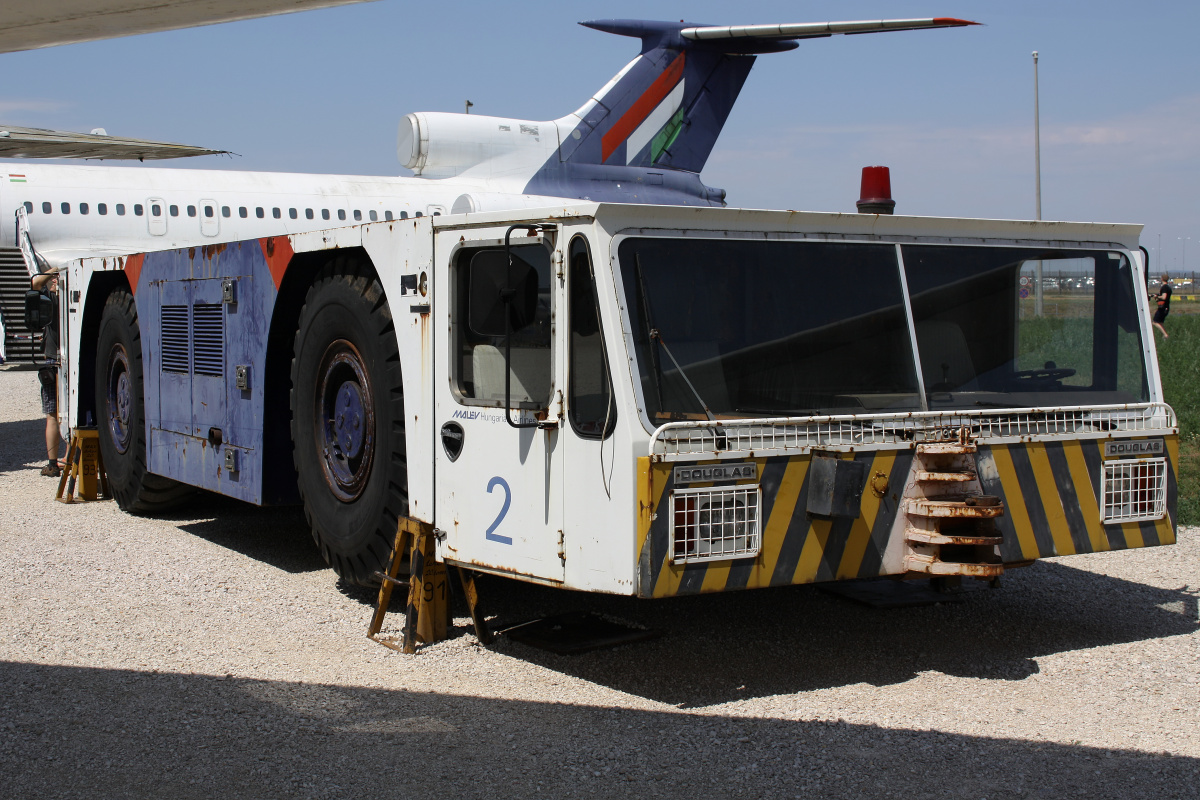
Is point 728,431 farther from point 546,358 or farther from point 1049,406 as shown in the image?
point 1049,406

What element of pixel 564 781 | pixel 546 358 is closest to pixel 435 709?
pixel 564 781

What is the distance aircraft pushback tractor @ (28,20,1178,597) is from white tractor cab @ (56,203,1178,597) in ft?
0.04

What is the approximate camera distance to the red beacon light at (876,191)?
19.1 ft

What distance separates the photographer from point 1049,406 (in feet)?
17.9

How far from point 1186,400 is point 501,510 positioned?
13.4 metres

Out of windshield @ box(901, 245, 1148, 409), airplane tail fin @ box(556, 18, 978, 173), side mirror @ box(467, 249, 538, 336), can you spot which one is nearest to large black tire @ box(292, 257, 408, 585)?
side mirror @ box(467, 249, 538, 336)

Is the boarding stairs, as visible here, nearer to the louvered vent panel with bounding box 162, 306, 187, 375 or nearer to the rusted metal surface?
the rusted metal surface

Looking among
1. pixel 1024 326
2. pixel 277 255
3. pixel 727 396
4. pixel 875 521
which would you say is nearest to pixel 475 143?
pixel 277 255

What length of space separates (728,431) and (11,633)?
3.74m

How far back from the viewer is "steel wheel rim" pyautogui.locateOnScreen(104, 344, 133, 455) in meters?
9.20

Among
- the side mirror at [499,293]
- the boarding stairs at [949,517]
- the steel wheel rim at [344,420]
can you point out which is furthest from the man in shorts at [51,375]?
the boarding stairs at [949,517]

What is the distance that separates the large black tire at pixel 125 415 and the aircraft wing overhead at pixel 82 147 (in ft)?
53.4

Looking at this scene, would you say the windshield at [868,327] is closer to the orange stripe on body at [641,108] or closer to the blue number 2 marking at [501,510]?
the blue number 2 marking at [501,510]

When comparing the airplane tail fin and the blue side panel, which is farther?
the airplane tail fin
